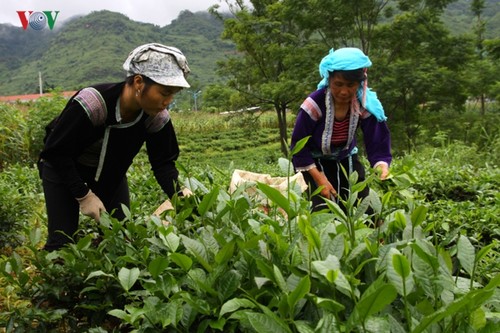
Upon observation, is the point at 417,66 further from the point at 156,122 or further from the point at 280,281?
the point at 280,281

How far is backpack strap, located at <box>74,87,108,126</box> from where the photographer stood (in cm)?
186

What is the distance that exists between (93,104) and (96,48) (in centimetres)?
7290

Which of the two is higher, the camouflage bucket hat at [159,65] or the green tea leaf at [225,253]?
the camouflage bucket hat at [159,65]

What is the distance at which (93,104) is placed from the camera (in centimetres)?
188

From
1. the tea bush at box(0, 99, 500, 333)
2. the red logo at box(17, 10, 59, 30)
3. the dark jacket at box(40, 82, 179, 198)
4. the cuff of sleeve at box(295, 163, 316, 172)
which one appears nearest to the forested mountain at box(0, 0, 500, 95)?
the red logo at box(17, 10, 59, 30)

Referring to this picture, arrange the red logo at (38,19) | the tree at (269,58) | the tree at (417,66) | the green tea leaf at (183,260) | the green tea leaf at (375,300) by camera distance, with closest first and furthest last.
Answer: the green tea leaf at (375,300) < the green tea leaf at (183,260) < the red logo at (38,19) < the tree at (417,66) < the tree at (269,58)

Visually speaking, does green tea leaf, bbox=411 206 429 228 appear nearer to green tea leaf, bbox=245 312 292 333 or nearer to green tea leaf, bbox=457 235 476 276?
green tea leaf, bbox=457 235 476 276

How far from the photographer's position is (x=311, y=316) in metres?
0.81

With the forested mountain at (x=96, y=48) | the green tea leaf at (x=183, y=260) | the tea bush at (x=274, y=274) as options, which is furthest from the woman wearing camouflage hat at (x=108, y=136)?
the forested mountain at (x=96, y=48)

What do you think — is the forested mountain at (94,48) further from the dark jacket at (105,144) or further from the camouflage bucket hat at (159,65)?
the camouflage bucket hat at (159,65)

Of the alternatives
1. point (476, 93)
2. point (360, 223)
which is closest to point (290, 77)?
point (476, 93)

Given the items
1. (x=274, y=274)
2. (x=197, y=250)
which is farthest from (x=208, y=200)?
(x=274, y=274)

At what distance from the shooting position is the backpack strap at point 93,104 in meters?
1.86

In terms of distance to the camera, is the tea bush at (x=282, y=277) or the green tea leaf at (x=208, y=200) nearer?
the tea bush at (x=282, y=277)
